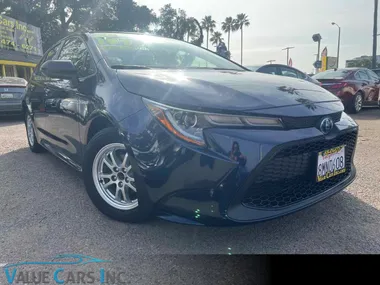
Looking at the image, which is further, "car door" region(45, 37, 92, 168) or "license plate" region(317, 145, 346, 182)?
"car door" region(45, 37, 92, 168)

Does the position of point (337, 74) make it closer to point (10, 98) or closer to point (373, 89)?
point (373, 89)

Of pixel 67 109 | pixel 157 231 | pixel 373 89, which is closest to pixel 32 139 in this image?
pixel 67 109

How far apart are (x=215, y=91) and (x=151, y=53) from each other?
117 cm

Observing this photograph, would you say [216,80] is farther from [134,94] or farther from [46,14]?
[46,14]

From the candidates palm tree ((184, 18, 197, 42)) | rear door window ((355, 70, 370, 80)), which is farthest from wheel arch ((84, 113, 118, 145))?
palm tree ((184, 18, 197, 42))

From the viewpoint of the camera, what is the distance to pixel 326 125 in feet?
7.03

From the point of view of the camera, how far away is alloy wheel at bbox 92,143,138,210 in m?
2.31

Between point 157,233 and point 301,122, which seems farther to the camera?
point 157,233

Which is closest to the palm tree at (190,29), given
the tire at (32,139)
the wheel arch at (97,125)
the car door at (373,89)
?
the car door at (373,89)

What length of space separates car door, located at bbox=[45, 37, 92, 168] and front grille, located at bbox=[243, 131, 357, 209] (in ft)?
5.22

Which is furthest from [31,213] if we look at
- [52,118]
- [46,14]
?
[46,14]

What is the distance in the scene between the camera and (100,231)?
2.32 meters

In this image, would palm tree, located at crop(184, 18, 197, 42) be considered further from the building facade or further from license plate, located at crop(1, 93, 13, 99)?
license plate, located at crop(1, 93, 13, 99)

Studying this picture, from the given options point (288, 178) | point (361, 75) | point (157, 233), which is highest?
point (361, 75)
